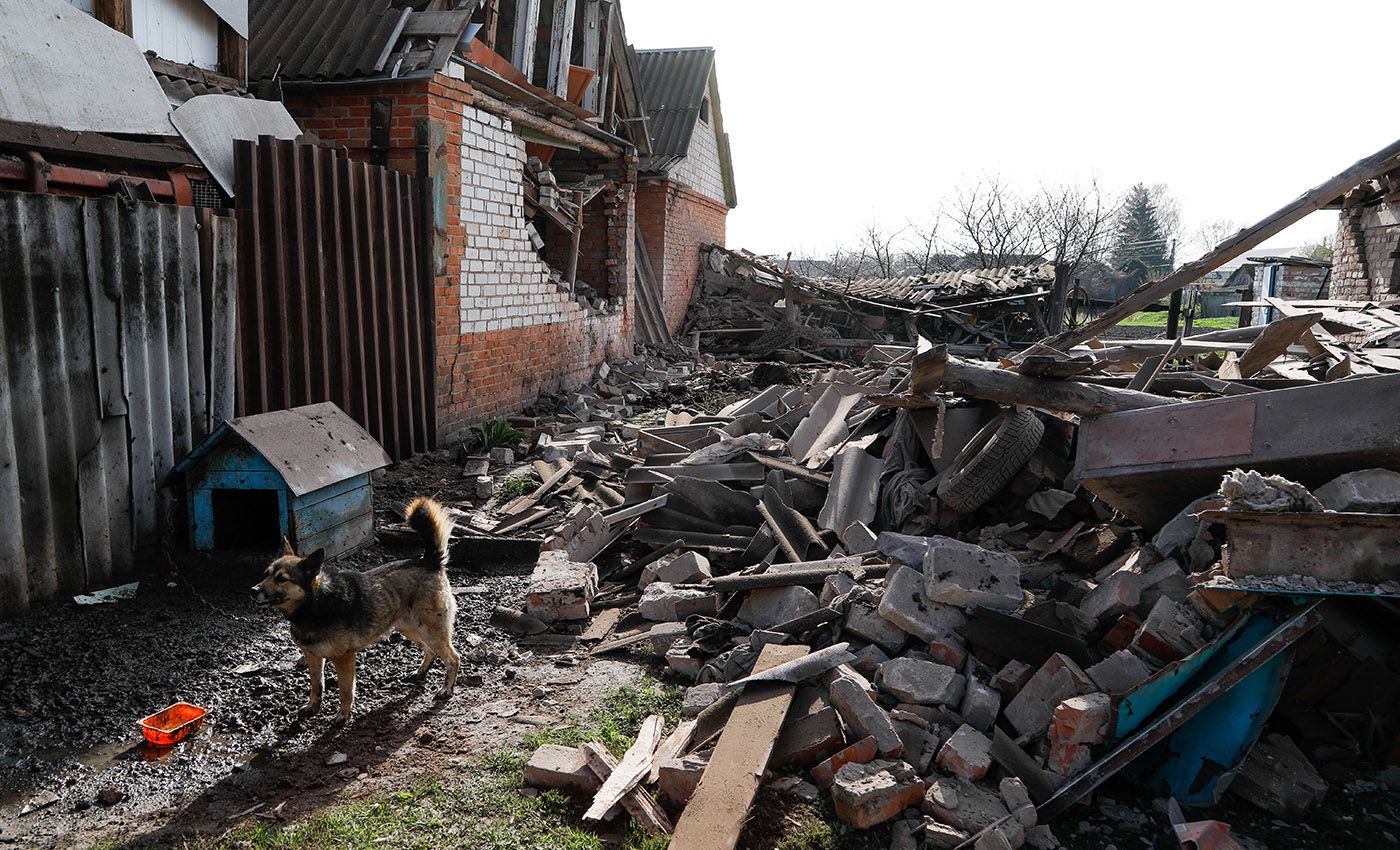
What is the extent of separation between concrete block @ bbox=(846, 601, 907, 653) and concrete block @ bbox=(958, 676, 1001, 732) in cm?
49

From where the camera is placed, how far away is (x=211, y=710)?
4.05m

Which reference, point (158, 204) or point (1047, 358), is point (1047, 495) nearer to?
point (1047, 358)

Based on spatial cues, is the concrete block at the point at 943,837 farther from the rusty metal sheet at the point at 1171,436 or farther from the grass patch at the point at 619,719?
the rusty metal sheet at the point at 1171,436

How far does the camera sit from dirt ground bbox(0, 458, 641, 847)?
3.35 metres

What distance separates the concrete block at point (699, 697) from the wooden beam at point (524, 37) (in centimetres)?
951

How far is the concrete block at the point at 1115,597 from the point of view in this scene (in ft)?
13.2

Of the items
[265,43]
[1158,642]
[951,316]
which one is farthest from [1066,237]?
[1158,642]

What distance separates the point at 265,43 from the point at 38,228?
17.7 ft

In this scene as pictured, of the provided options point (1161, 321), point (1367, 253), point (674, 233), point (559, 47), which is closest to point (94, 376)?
point (559, 47)

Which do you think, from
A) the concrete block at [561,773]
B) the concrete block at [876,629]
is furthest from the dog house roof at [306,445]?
the concrete block at [876,629]

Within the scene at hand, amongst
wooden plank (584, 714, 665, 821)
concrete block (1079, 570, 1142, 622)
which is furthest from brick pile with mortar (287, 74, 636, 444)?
concrete block (1079, 570, 1142, 622)

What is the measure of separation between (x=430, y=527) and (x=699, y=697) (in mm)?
1604

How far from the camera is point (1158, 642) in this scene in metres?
3.68

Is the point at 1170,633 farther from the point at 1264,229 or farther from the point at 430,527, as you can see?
the point at 1264,229
